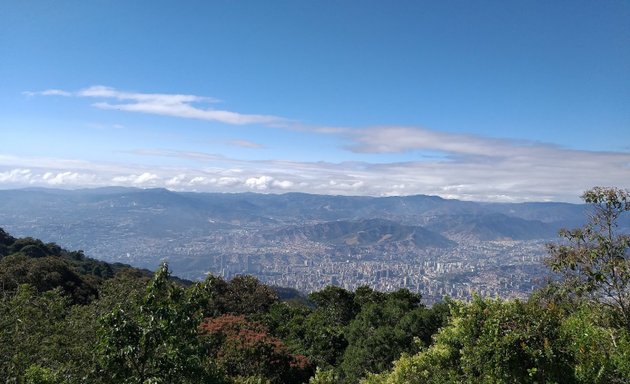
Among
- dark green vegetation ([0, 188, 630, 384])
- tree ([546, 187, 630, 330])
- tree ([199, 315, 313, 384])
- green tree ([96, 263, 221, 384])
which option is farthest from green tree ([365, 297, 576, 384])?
tree ([199, 315, 313, 384])

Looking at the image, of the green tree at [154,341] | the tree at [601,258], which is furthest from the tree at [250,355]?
the tree at [601,258]

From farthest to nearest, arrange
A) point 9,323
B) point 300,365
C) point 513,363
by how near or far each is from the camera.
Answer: point 300,365 < point 9,323 < point 513,363

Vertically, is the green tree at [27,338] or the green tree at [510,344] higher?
the green tree at [510,344]

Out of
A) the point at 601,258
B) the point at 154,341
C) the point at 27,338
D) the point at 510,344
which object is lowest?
the point at 27,338

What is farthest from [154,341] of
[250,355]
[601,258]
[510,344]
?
[601,258]

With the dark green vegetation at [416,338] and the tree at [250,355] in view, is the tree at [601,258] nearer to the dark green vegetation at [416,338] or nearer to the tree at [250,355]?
the dark green vegetation at [416,338]

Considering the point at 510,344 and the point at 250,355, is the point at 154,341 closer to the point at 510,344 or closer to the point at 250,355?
the point at 510,344

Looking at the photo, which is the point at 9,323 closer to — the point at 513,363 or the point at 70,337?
the point at 70,337

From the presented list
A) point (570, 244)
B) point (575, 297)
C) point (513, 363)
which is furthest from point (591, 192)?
point (513, 363)

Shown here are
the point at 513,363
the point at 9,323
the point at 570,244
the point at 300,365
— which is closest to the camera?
the point at 513,363
